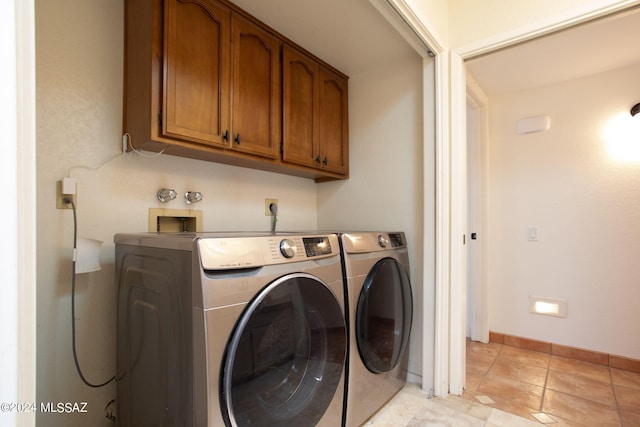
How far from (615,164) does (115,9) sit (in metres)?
3.26

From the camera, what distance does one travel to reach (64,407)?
1.25 m

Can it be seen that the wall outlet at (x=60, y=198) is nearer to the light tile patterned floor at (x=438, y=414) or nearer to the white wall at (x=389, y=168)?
the white wall at (x=389, y=168)

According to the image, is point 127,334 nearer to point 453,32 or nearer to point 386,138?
point 386,138

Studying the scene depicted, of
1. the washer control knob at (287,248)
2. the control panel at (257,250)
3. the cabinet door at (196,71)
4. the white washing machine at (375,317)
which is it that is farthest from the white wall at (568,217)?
the cabinet door at (196,71)

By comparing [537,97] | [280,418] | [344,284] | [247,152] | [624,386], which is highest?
[537,97]

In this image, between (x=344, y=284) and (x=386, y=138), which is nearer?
(x=344, y=284)

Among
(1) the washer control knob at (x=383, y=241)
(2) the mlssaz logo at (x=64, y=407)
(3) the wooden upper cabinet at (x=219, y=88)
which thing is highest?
(3) the wooden upper cabinet at (x=219, y=88)

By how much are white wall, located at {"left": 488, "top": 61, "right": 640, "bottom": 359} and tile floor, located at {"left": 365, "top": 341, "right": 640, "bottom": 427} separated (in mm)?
336

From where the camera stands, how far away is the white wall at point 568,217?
2135 mm

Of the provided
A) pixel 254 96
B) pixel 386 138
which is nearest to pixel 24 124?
pixel 254 96

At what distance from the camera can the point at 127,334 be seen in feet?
3.96

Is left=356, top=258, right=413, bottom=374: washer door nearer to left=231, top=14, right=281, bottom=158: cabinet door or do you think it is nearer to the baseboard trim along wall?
left=231, top=14, right=281, bottom=158: cabinet door

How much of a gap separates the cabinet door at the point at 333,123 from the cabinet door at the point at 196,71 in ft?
2.48

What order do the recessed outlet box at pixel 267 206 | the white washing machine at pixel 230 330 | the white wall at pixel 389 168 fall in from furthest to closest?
the recessed outlet box at pixel 267 206 → the white wall at pixel 389 168 → the white washing machine at pixel 230 330
